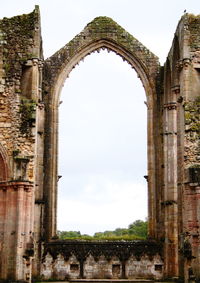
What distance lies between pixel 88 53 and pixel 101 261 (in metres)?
6.66

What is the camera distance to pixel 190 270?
13.3m

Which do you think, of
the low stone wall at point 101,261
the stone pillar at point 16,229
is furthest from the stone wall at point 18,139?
the low stone wall at point 101,261

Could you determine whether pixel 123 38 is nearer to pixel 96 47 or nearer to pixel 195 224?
pixel 96 47

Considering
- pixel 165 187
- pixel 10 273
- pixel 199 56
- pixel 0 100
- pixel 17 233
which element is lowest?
pixel 10 273

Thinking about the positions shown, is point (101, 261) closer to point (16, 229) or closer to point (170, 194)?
point (170, 194)

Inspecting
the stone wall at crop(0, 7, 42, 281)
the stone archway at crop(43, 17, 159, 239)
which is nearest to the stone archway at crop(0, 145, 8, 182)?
the stone wall at crop(0, 7, 42, 281)

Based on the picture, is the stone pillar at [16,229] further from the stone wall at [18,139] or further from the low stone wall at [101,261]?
the low stone wall at [101,261]

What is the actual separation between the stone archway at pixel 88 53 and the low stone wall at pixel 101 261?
821 millimetres

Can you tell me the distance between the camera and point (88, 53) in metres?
19.1

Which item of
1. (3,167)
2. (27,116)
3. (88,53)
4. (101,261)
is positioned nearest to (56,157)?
(101,261)

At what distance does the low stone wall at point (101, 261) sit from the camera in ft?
56.9

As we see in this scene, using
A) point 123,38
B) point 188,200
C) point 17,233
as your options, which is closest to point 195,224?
point 188,200

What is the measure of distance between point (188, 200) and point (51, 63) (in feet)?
24.1

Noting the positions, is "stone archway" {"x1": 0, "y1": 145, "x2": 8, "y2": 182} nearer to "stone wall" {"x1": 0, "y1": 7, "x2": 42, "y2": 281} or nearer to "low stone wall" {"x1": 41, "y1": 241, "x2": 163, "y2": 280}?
"stone wall" {"x1": 0, "y1": 7, "x2": 42, "y2": 281}
